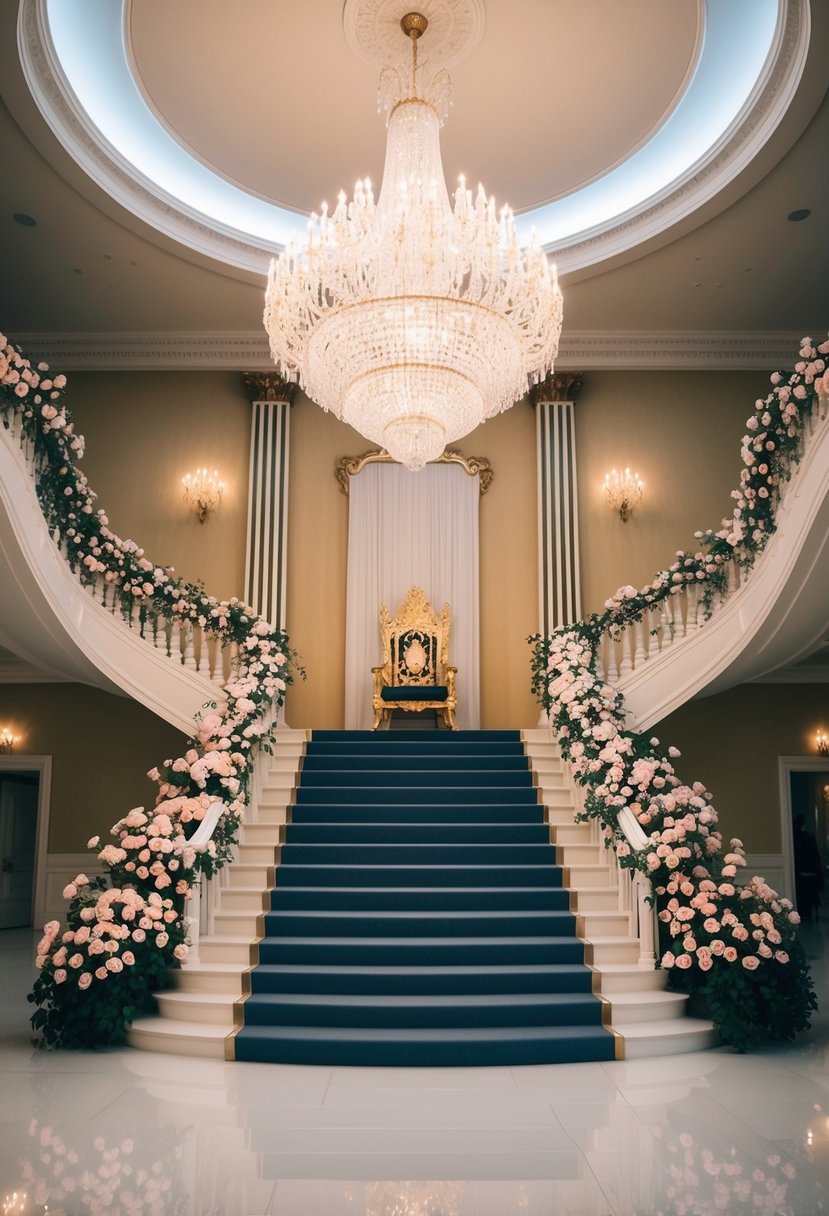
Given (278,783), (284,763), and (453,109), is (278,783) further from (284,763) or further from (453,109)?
(453,109)

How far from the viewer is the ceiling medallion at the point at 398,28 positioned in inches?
289

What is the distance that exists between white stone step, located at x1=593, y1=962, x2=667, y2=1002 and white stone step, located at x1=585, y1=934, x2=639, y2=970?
13 centimetres

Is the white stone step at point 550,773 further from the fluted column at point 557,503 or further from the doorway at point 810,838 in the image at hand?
the doorway at point 810,838

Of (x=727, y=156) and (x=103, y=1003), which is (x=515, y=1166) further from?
(x=727, y=156)

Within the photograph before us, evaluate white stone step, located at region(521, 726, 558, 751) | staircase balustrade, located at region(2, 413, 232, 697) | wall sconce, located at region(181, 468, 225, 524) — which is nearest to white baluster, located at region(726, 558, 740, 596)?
white stone step, located at region(521, 726, 558, 751)

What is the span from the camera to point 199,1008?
230 inches

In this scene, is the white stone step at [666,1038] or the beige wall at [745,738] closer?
the white stone step at [666,1038]

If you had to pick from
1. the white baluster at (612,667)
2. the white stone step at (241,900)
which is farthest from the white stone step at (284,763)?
the white baluster at (612,667)

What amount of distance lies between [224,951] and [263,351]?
8.24 metres

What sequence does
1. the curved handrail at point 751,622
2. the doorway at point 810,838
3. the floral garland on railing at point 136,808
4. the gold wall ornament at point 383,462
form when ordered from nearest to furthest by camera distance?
the floral garland on railing at point 136,808 → the curved handrail at point 751,622 → the doorway at point 810,838 → the gold wall ornament at point 383,462

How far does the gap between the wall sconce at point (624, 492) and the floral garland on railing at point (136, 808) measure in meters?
4.92

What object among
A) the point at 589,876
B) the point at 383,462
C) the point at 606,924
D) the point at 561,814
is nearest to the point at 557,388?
the point at 383,462

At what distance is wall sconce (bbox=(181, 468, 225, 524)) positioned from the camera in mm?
12250

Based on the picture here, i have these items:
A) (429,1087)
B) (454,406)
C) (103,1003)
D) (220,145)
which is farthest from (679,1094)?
(220,145)
